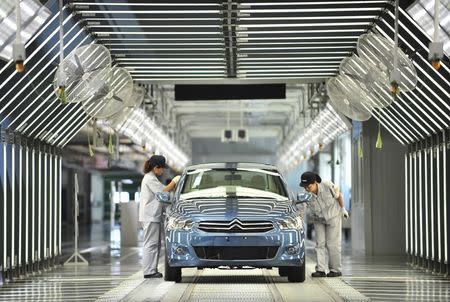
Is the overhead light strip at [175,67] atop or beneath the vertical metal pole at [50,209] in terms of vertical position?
atop

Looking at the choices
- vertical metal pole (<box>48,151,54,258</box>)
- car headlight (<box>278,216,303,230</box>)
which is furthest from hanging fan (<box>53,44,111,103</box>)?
vertical metal pole (<box>48,151,54,258</box>)

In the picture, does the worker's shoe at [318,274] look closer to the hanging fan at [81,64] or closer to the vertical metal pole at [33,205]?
the hanging fan at [81,64]

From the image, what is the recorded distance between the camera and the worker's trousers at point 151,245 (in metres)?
15.6

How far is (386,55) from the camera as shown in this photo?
1336 cm

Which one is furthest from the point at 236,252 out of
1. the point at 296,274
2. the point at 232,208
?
the point at 296,274

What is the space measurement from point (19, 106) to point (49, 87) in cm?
64

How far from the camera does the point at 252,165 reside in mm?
15836

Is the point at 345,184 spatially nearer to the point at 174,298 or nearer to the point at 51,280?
the point at 51,280

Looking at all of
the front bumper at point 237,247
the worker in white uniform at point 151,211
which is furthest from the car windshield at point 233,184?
the front bumper at point 237,247

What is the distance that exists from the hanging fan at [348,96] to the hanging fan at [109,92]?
282 centimetres

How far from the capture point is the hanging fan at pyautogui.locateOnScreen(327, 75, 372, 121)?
14.7m

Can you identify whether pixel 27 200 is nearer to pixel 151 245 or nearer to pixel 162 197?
pixel 151 245

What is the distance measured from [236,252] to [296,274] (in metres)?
1.13

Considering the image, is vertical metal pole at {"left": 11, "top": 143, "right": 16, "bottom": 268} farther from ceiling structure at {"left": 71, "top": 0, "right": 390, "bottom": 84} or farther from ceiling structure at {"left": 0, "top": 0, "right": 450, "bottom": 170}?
ceiling structure at {"left": 71, "top": 0, "right": 390, "bottom": 84}
